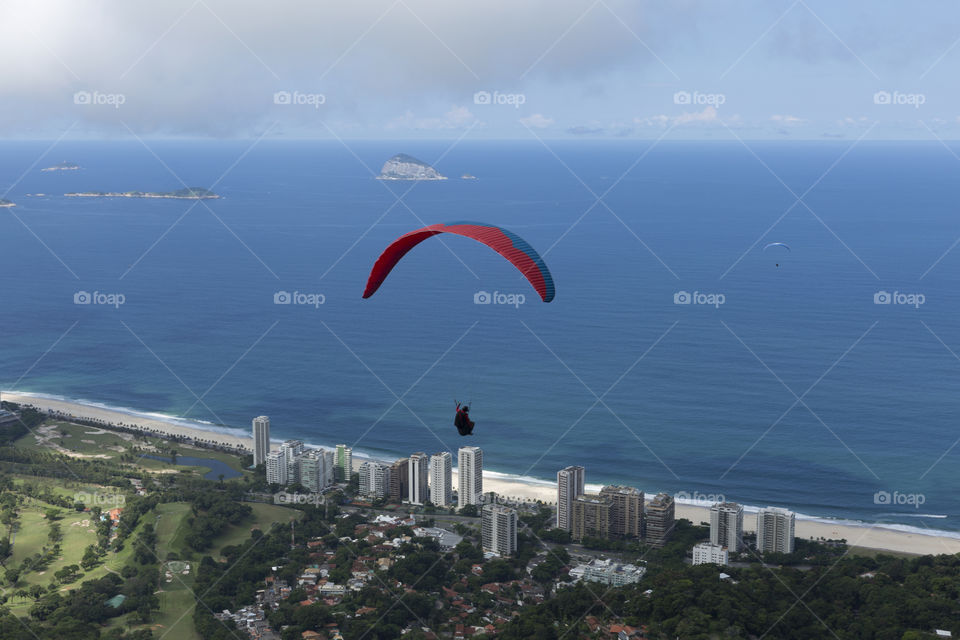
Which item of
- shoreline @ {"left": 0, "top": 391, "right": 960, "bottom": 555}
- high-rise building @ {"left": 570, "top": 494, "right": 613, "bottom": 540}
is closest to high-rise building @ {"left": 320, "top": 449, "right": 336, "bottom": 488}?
shoreline @ {"left": 0, "top": 391, "right": 960, "bottom": 555}

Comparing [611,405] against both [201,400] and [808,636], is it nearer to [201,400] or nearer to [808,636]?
[201,400]

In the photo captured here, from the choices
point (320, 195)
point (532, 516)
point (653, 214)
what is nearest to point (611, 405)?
point (532, 516)

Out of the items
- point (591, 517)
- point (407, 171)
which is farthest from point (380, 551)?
point (407, 171)

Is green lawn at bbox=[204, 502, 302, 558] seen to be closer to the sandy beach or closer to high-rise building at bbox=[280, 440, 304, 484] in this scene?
high-rise building at bbox=[280, 440, 304, 484]

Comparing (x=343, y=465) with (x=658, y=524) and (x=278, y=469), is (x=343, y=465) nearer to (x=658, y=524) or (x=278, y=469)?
(x=278, y=469)

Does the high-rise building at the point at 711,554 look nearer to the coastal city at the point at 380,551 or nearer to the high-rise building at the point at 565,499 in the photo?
the coastal city at the point at 380,551

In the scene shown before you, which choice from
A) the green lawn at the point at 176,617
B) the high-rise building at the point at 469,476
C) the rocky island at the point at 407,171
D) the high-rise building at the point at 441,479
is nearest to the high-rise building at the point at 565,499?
the high-rise building at the point at 469,476
